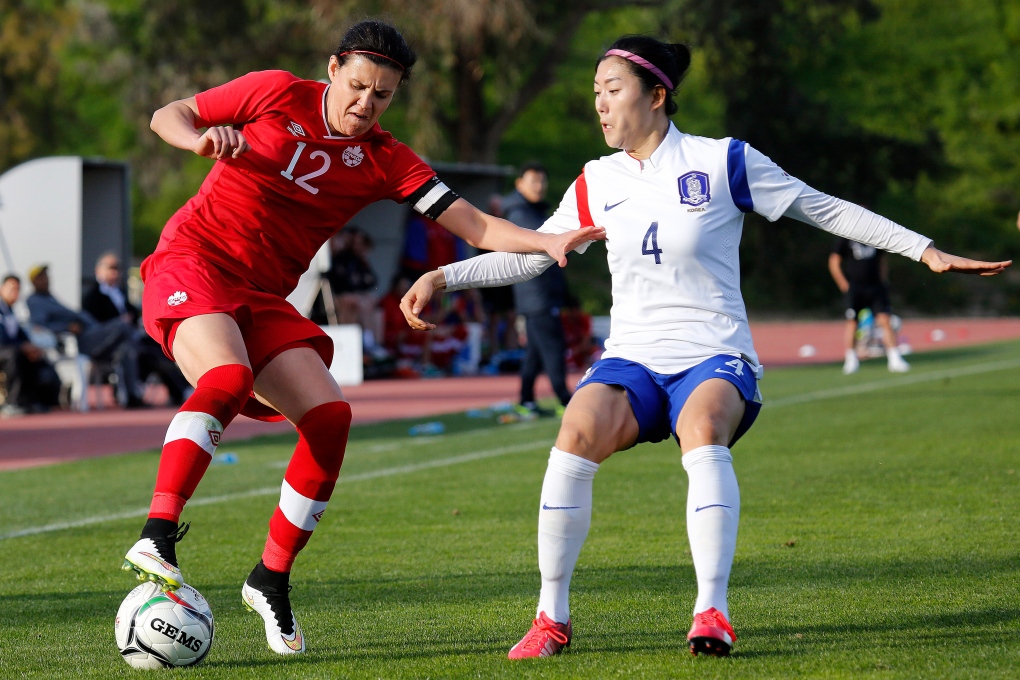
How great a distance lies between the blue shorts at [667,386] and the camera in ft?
13.7

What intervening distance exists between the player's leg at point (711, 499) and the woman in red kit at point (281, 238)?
27.4 inches

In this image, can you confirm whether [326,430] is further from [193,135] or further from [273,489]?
[273,489]

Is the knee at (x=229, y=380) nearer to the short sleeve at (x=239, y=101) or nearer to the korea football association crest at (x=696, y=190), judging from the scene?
the short sleeve at (x=239, y=101)

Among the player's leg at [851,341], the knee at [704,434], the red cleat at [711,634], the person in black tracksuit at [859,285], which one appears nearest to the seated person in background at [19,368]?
the player's leg at [851,341]

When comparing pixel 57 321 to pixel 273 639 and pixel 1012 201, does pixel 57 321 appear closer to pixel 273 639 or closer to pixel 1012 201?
pixel 273 639

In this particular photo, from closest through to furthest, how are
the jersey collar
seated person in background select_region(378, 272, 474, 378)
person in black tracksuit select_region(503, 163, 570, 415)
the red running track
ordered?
the jersey collar
the red running track
person in black tracksuit select_region(503, 163, 570, 415)
seated person in background select_region(378, 272, 474, 378)

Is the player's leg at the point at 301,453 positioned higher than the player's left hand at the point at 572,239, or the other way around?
the player's left hand at the point at 572,239

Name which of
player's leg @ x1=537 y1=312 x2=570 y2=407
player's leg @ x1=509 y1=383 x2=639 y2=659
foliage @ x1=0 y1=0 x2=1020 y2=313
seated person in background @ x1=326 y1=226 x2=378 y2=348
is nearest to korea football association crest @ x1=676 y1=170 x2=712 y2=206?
player's leg @ x1=509 y1=383 x2=639 y2=659

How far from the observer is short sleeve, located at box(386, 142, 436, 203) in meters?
4.82

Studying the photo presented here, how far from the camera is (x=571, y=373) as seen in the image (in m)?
19.2

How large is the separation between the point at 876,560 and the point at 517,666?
2.26 meters

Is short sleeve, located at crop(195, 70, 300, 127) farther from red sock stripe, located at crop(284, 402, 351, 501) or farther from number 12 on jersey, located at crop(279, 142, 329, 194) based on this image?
red sock stripe, located at crop(284, 402, 351, 501)

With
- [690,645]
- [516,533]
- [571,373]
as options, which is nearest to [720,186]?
[690,645]

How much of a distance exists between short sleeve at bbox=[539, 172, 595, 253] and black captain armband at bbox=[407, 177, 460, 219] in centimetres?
45
